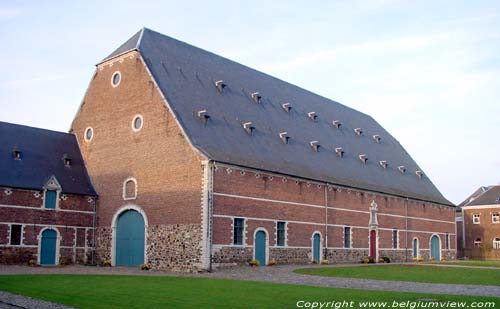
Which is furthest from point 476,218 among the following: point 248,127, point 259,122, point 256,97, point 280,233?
point 248,127

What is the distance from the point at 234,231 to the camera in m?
29.8

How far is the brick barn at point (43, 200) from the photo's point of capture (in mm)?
29406

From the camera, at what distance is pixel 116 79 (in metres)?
33.2

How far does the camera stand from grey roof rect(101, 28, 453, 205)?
30.7m

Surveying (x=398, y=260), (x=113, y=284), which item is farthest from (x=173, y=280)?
(x=398, y=260)

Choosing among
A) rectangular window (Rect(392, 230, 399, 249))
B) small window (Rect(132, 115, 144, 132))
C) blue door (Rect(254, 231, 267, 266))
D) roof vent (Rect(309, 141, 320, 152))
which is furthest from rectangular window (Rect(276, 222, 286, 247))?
rectangular window (Rect(392, 230, 399, 249))

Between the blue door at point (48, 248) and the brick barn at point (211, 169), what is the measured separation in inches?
101

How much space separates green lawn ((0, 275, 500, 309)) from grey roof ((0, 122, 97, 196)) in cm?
1044

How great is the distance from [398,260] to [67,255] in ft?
79.6

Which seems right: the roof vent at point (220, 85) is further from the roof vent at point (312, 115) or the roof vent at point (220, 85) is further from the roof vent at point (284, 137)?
the roof vent at point (312, 115)

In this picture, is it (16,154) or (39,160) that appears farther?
(39,160)

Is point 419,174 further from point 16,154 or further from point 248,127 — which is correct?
point 16,154

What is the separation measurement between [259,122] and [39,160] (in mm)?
12674

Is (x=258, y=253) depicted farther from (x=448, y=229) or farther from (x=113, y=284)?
(x=448, y=229)
